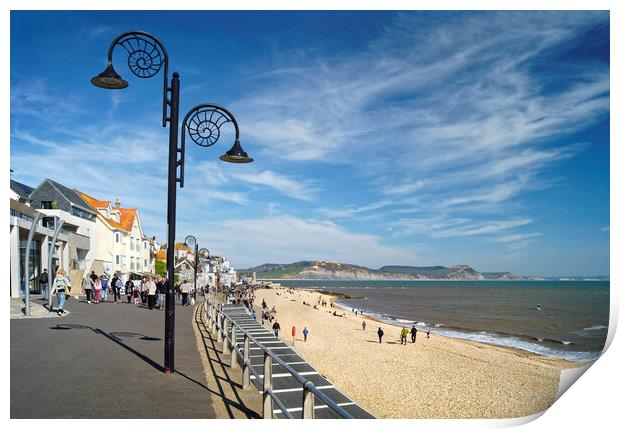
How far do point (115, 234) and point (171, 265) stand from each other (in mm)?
40784

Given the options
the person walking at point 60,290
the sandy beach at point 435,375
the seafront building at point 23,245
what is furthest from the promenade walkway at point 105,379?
the sandy beach at point 435,375

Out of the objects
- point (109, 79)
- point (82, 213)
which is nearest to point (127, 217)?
point (82, 213)

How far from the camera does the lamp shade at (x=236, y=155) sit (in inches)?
356

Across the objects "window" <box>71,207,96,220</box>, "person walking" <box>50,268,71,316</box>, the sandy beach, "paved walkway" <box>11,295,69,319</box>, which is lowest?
the sandy beach

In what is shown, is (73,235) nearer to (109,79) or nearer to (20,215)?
(20,215)

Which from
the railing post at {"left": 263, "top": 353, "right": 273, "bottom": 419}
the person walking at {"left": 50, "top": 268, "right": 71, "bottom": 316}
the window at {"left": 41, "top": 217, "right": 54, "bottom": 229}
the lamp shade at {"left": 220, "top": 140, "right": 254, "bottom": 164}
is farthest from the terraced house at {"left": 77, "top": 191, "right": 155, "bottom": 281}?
the railing post at {"left": 263, "top": 353, "right": 273, "bottom": 419}

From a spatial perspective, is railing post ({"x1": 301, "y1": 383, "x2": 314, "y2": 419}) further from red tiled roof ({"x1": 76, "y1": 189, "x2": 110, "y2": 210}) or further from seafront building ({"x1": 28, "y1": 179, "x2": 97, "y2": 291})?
red tiled roof ({"x1": 76, "y1": 189, "x2": 110, "y2": 210})

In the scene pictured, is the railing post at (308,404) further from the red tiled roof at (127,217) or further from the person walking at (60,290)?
the red tiled roof at (127,217)

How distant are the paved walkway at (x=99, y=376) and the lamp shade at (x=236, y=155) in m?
3.74

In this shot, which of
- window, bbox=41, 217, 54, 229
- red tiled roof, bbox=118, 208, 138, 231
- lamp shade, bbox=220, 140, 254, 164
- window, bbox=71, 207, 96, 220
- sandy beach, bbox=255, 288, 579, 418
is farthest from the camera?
red tiled roof, bbox=118, 208, 138, 231

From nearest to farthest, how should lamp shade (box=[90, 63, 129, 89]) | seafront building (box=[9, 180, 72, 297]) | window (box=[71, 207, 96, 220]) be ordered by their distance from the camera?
lamp shade (box=[90, 63, 129, 89]) < seafront building (box=[9, 180, 72, 297]) < window (box=[71, 207, 96, 220])

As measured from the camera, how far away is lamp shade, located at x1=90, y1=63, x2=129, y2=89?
7949 mm
